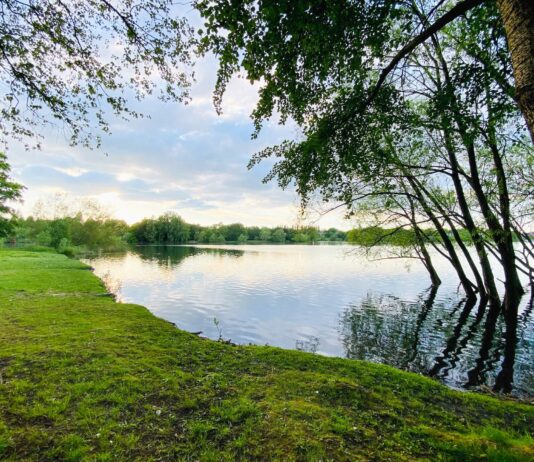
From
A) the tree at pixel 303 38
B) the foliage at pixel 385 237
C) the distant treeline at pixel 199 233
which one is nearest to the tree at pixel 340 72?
the tree at pixel 303 38

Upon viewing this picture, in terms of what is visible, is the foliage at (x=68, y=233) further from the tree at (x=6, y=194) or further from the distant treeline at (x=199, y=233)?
the distant treeline at (x=199, y=233)

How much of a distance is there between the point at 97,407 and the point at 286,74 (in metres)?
6.28

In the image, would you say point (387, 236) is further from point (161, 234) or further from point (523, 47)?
point (161, 234)

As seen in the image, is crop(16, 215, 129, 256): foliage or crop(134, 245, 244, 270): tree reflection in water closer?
crop(134, 245, 244, 270): tree reflection in water

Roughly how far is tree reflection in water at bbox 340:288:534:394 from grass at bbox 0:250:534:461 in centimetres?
388

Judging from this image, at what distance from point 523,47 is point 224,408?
5.76 meters

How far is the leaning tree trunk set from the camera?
2500 mm

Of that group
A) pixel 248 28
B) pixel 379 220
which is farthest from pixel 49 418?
pixel 379 220

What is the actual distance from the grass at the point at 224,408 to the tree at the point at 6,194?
922 inches

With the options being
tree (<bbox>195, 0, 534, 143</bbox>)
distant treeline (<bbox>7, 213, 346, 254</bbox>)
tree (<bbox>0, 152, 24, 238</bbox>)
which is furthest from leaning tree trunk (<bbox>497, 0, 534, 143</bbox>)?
tree (<bbox>0, 152, 24, 238</bbox>)

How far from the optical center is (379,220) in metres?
20.4

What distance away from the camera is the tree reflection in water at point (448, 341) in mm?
8897

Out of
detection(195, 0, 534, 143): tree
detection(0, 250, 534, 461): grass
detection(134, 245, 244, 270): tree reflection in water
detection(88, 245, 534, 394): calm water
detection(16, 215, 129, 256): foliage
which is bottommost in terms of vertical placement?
detection(88, 245, 534, 394): calm water

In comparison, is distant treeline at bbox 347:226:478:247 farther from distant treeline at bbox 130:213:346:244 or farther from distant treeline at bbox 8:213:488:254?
distant treeline at bbox 130:213:346:244
